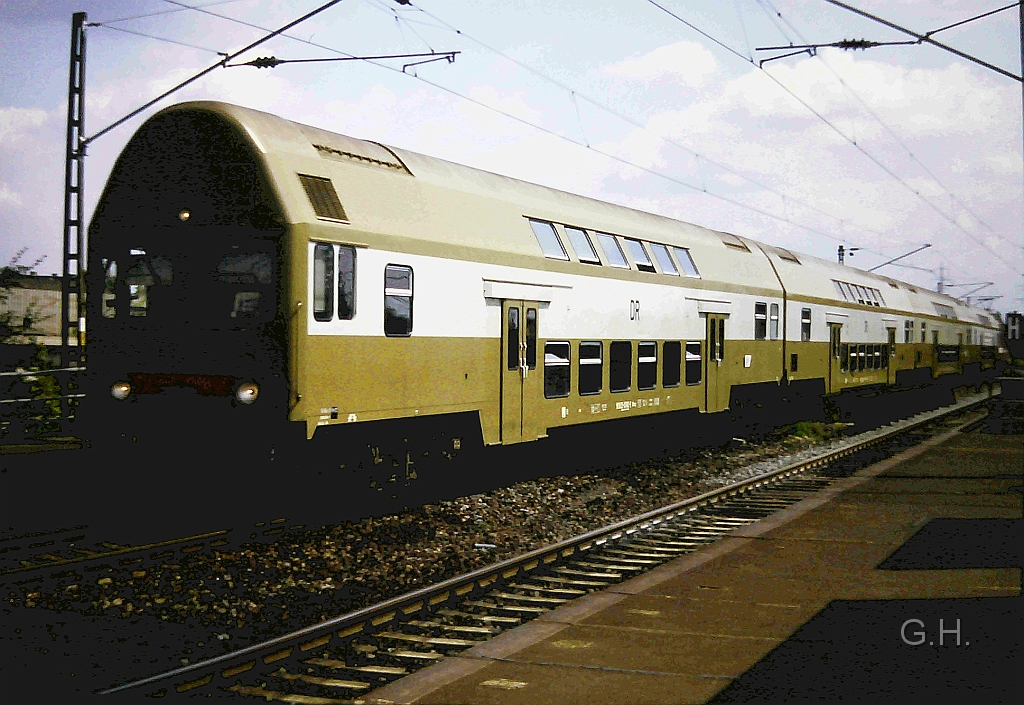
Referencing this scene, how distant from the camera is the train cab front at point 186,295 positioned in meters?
9.54

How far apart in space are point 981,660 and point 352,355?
6.43 metres

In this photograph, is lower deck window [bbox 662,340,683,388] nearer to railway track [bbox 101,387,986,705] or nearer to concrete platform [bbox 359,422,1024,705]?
railway track [bbox 101,387,986,705]

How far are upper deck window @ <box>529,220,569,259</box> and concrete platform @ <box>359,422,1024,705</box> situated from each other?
4898 mm

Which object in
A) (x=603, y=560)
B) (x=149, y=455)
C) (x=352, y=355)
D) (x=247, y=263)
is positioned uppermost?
(x=247, y=263)

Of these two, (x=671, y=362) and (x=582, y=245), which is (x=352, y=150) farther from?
(x=671, y=362)

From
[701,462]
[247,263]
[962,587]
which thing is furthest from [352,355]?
[701,462]

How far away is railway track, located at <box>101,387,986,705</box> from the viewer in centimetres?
570

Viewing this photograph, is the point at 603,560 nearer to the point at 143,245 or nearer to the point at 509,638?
the point at 509,638

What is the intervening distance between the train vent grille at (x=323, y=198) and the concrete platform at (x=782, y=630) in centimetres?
471

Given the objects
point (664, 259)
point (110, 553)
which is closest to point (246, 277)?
point (110, 553)

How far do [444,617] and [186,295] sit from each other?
476cm

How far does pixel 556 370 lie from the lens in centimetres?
1366

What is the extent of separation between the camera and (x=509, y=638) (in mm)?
6633

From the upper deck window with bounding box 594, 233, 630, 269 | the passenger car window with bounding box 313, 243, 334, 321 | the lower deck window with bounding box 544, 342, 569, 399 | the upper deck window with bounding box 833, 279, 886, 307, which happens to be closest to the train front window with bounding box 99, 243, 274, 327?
the passenger car window with bounding box 313, 243, 334, 321
